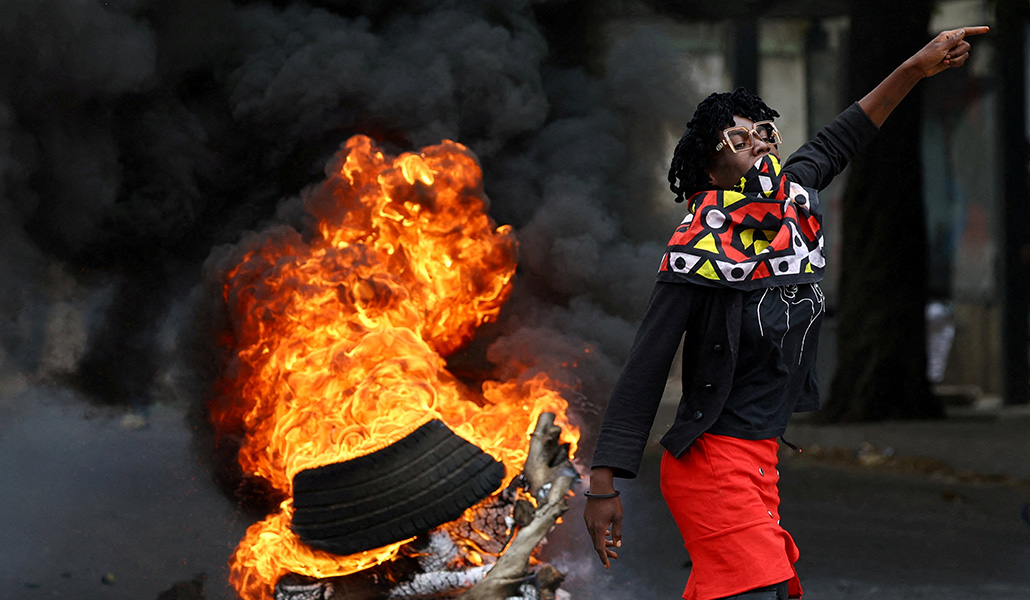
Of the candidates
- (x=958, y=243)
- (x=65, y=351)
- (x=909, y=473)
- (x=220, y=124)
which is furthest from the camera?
(x=958, y=243)

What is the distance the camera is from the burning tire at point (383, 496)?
329 centimetres

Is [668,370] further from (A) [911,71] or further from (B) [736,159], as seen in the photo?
(A) [911,71]

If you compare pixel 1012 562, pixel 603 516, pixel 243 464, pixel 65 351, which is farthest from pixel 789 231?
pixel 1012 562

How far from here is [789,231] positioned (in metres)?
2.21

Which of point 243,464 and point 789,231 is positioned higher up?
point 789,231

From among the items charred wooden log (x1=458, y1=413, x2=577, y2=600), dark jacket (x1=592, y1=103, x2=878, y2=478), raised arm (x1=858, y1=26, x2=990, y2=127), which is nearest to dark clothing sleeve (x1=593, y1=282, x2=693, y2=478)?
dark jacket (x1=592, y1=103, x2=878, y2=478)

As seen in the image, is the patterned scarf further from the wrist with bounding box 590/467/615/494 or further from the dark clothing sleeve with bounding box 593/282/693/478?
the wrist with bounding box 590/467/615/494

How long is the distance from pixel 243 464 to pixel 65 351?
759 millimetres

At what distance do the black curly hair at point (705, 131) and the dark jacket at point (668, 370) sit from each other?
0.33 metres

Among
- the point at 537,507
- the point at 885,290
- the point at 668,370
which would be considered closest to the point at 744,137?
the point at 668,370

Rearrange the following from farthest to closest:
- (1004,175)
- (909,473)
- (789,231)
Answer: (1004,175) → (909,473) → (789,231)

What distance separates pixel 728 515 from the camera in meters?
2.11

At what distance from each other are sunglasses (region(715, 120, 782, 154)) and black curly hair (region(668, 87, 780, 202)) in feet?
0.05

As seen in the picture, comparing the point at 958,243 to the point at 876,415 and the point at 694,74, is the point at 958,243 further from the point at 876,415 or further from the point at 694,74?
the point at 694,74
